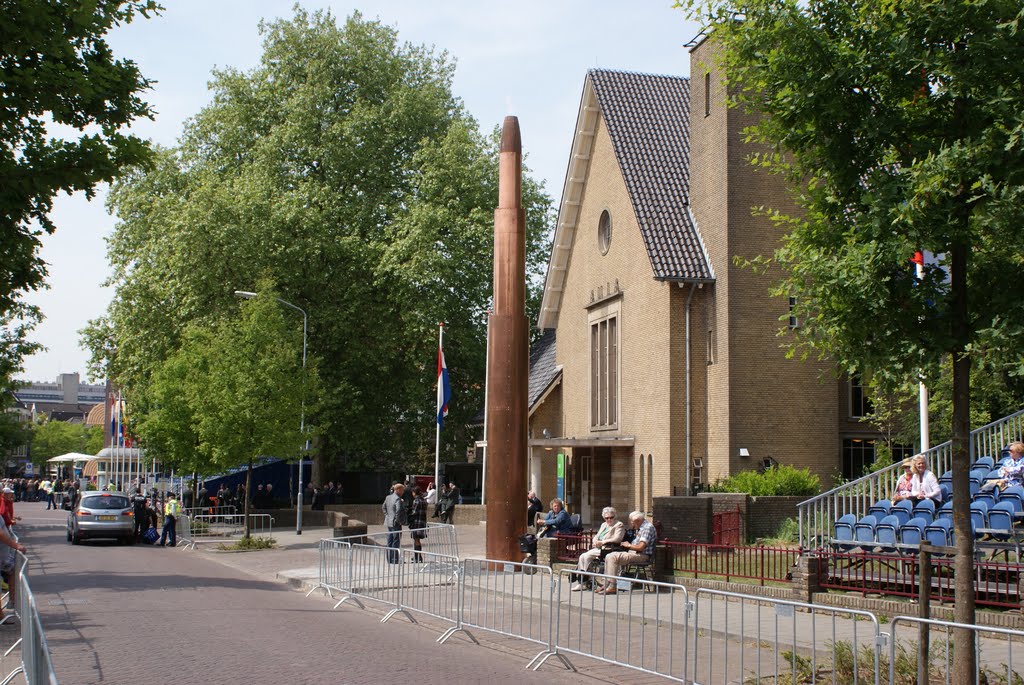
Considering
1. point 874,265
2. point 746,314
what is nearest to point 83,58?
point 874,265

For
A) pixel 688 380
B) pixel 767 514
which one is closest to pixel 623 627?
pixel 767 514

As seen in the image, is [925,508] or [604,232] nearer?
Result: [925,508]

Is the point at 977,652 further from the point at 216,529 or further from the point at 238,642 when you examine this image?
the point at 216,529

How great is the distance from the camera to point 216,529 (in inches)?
1585

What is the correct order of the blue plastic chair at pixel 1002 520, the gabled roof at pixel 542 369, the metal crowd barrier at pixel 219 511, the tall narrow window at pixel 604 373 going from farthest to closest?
1. the metal crowd barrier at pixel 219 511
2. the gabled roof at pixel 542 369
3. the tall narrow window at pixel 604 373
4. the blue plastic chair at pixel 1002 520

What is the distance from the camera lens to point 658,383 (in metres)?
30.4

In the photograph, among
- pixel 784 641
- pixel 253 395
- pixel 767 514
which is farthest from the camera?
pixel 253 395

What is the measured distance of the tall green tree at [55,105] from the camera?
45.3 feet

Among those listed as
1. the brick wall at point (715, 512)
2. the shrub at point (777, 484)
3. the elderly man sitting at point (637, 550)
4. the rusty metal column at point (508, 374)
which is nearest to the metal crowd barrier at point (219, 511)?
the brick wall at point (715, 512)

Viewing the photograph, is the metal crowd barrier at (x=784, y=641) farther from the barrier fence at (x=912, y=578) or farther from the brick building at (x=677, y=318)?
the brick building at (x=677, y=318)

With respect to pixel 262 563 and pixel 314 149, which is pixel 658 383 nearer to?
pixel 262 563

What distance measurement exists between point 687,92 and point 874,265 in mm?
27432

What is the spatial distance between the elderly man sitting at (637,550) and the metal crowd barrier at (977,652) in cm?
792

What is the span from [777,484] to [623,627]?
47.7 ft
